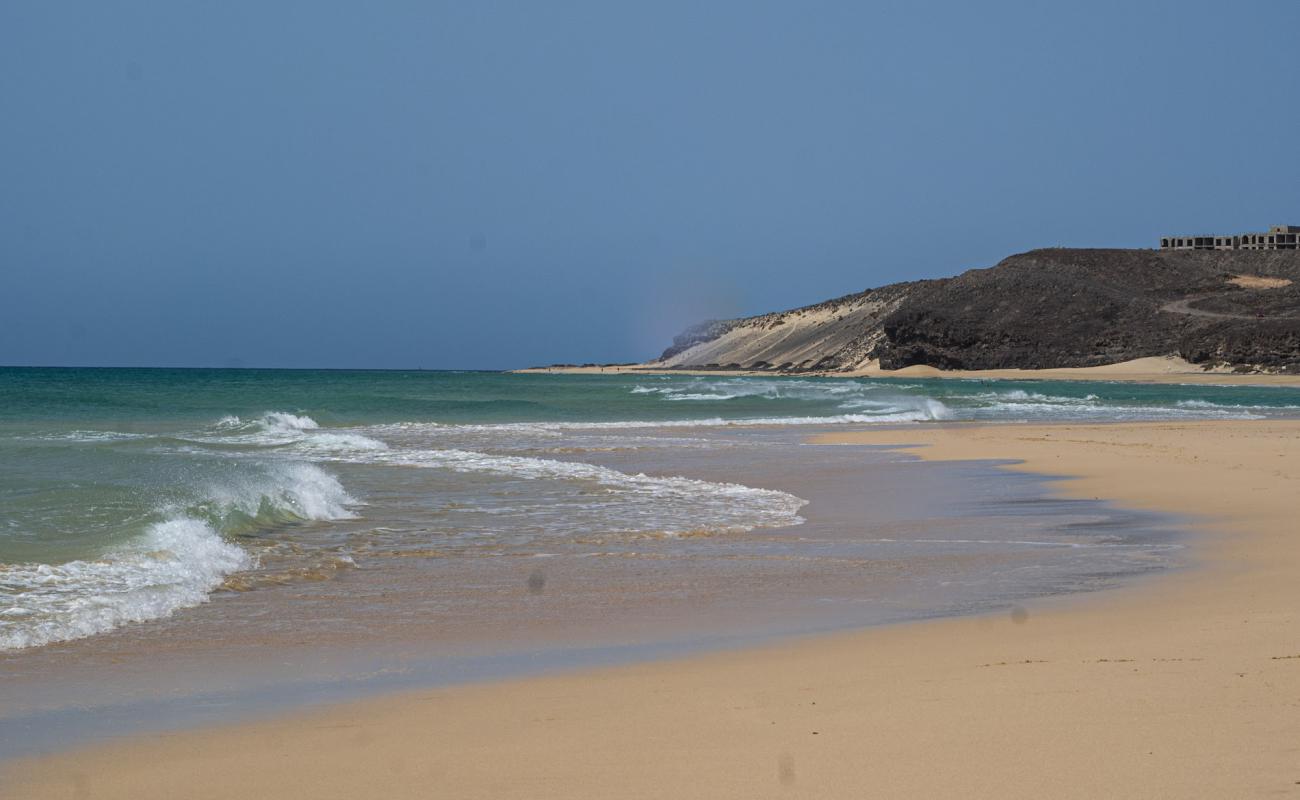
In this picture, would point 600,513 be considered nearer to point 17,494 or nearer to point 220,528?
point 220,528

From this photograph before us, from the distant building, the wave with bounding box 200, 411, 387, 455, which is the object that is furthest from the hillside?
the wave with bounding box 200, 411, 387, 455

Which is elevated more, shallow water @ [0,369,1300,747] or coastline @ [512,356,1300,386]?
coastline @ [512,356,1300,386]

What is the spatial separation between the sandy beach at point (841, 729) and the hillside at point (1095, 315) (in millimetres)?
97251

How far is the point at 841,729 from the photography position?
465 centimetres

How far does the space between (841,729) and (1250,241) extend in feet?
619

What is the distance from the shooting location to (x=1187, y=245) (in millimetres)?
174000

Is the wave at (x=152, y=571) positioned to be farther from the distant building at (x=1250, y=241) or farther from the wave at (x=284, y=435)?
the distant building at (x=1250, y=241)

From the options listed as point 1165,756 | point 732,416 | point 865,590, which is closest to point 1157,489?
point 865,590

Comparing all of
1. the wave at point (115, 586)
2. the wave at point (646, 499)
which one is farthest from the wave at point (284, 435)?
the wave at point (115, 586)

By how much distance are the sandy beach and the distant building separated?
6669 inches

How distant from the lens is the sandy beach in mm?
4059

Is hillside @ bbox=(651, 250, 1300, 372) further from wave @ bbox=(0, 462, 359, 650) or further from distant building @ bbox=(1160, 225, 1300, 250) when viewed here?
wave @ bbox=(0, 462, 359, 650)

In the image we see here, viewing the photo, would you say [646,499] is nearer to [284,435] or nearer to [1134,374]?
[284,435]

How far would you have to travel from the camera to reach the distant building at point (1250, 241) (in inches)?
6491
